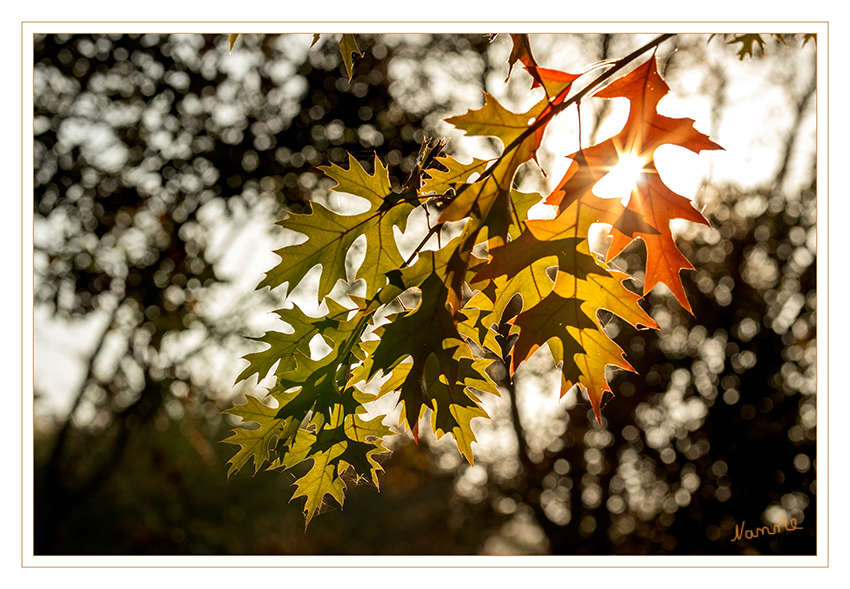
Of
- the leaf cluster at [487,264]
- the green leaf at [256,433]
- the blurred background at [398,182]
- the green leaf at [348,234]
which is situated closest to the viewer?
the leaf cluster at [487,264]

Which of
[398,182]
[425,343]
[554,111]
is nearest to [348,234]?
[425,343]

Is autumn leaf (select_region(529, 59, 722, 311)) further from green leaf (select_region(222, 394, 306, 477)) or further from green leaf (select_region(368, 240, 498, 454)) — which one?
green leaf (select_region(222, 394, 306, 477))

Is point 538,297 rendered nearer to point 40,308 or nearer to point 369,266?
point 369,266

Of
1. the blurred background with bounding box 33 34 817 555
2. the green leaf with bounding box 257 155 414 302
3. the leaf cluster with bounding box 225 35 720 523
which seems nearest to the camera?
the leaf cluster with bounding box 225 35 720 523

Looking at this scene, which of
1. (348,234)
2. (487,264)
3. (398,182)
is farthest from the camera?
(398,182)

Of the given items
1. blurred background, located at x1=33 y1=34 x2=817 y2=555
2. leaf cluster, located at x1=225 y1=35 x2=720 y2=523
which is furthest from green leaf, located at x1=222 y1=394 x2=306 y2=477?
blurred background, located at x1=33 y1=34 x2=817 y2=555

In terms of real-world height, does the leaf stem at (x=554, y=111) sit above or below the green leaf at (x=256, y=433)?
above

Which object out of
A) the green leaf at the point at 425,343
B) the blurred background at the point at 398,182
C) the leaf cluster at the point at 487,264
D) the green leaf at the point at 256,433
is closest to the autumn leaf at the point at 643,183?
the leaf cluster at the point at 487,264

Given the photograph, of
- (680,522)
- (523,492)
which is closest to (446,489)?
(523,492)

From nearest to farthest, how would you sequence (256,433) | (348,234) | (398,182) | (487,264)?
1. (487,264)
2. (348,234)
3. (256,433)
4. (398,182)
